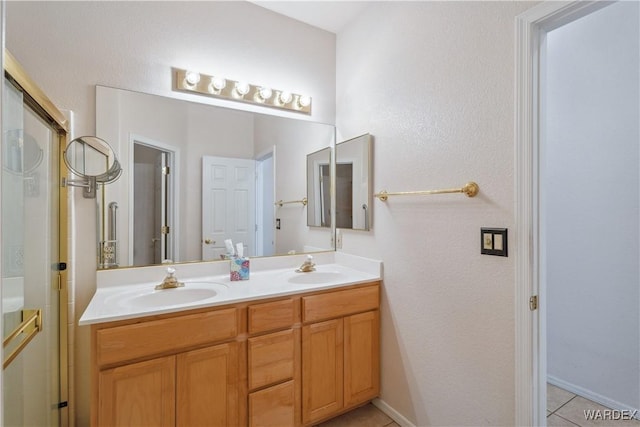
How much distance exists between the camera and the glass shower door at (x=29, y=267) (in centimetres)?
102

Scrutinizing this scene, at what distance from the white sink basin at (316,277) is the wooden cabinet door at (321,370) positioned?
37 cm

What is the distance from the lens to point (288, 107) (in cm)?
235

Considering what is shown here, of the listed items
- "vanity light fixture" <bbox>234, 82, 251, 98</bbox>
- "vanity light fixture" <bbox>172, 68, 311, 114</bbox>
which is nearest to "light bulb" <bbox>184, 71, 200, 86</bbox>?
"vanity light fixture" <bbox>172, 68, 311, 114</bbox>

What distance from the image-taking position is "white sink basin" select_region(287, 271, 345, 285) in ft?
6.93

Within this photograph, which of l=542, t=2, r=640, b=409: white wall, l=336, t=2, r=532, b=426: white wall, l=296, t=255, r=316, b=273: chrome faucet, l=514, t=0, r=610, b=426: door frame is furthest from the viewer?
l=296, t=255, r=316, b=273: chrome faucet

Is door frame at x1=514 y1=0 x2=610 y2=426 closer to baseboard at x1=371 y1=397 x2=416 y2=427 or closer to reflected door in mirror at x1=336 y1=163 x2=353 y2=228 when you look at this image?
baseboard at x1=371 y1=397 x2=416 y2=427

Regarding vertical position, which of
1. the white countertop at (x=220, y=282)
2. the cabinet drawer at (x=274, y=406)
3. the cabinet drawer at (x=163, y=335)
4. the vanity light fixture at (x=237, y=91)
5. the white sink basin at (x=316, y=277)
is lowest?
the cabinet drawer at (x=274, y=406)

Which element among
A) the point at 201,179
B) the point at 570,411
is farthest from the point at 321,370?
the point at 570,411

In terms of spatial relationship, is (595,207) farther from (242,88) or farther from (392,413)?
(242,88)

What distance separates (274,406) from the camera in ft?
5.33

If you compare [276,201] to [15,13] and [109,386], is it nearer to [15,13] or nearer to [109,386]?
[109,386]

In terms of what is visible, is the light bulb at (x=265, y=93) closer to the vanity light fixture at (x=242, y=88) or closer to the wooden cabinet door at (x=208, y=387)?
the vanity light fixture at (x=242, y=88)

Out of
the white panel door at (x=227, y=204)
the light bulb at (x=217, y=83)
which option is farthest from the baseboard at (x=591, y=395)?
the light bulb at (x=217, y=83)

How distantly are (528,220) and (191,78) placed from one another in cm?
198
